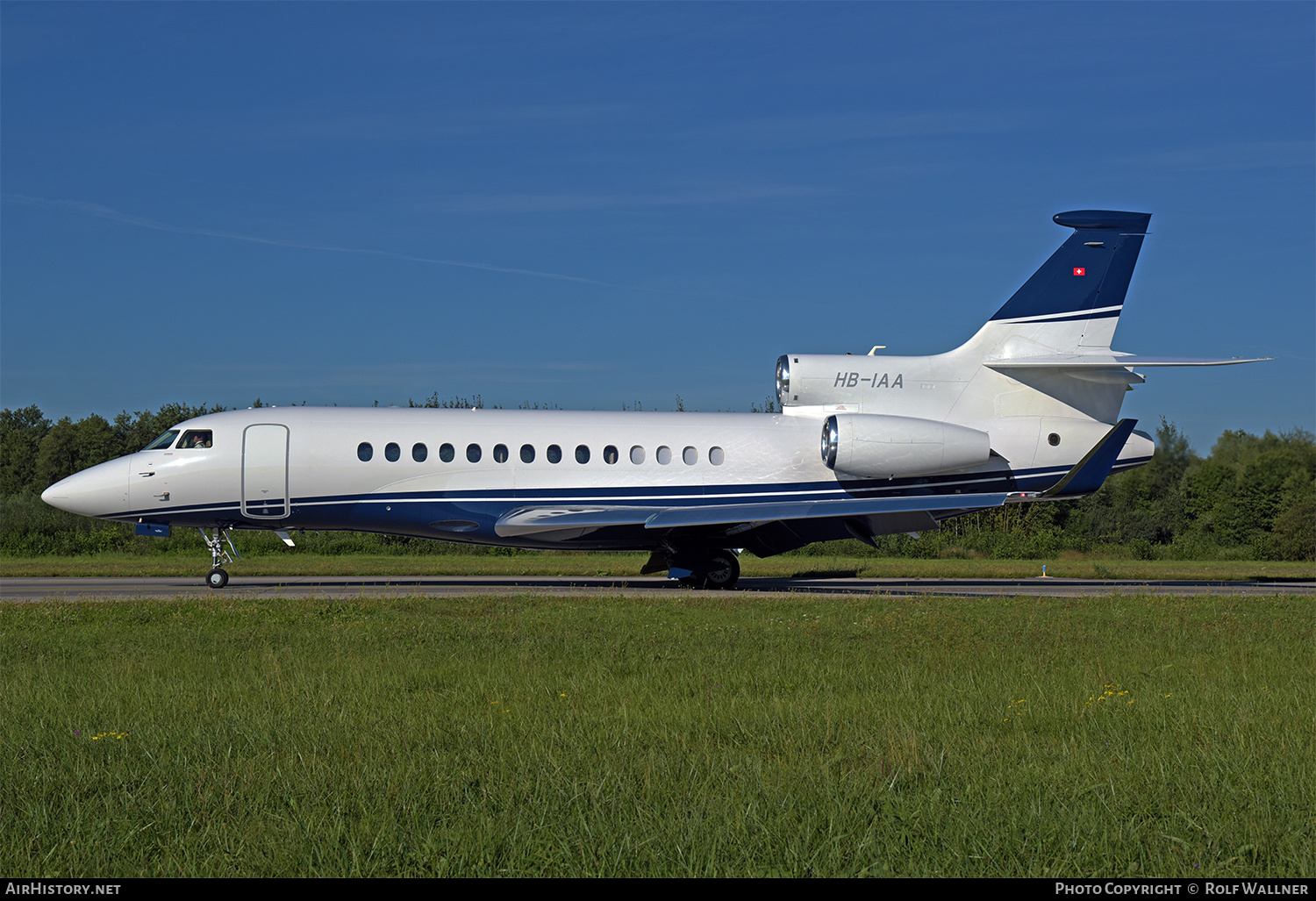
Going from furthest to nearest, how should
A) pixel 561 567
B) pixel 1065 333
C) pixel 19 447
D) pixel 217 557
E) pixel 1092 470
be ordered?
pixel 19 447 → pixel 561 567 → pixel 1065 333 → pixel 1092 470 → pixel 217 557

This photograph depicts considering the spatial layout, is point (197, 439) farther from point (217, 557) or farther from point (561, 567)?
point (561, 567)

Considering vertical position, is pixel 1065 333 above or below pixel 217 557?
above

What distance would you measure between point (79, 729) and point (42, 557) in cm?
2876

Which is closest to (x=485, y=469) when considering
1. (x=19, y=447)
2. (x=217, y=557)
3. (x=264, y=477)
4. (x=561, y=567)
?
(x=264, y=477)

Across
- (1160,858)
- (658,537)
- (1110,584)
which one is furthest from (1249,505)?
(1160,858)

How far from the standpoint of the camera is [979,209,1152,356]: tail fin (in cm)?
2281

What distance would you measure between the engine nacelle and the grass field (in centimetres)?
1047

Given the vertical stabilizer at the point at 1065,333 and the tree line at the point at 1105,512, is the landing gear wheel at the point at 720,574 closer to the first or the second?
the vertical stabilizer at the point at 1065,333

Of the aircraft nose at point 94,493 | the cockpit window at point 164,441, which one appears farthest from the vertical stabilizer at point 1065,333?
the aircraft nose at point 94,493

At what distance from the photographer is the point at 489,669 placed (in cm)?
931

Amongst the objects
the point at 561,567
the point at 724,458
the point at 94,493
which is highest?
the point at 724,458

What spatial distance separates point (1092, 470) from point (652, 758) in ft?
58.0

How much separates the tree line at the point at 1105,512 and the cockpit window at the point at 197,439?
6997 mm

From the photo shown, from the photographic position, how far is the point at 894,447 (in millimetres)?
21922
